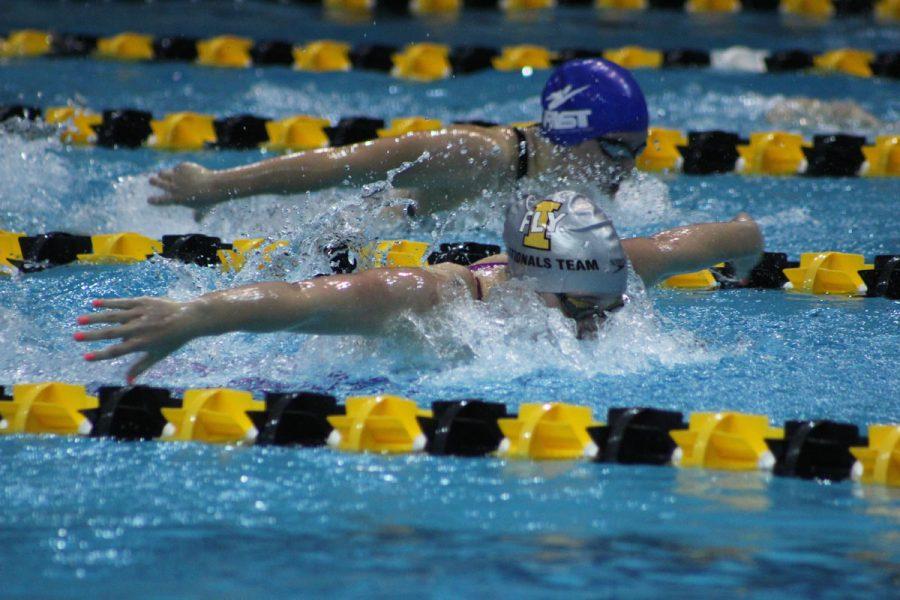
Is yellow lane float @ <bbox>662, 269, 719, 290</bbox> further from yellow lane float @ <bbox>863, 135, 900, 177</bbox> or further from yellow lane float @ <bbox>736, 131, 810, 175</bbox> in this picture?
yellow lane float @ <bbox>863, 135, 900, 177</bbox>

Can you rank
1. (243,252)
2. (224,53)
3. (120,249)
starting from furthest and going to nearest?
(224,53)
(120,249)
(243,252)

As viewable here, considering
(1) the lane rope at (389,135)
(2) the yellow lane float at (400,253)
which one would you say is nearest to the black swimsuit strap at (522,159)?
(2) the yellow lane float at (400,253)

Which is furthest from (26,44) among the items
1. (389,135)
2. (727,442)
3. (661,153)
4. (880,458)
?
(880,458)

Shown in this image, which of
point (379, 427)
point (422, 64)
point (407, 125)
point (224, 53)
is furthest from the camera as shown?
point (224, 53)

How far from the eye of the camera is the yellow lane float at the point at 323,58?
26.0ft

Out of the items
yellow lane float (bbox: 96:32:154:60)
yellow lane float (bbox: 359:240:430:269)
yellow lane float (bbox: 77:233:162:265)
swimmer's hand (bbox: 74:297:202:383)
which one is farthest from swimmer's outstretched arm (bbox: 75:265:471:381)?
yellow lane float (bbox: 96:32:154:60)

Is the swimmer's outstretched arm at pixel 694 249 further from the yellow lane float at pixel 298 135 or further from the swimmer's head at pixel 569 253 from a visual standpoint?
the yellow lane float at pixel 298 135

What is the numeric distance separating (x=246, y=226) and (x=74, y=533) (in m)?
2.58

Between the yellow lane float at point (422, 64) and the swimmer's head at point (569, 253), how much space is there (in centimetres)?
444

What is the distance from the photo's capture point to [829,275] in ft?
14.8

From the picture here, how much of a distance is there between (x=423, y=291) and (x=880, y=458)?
1.15 m

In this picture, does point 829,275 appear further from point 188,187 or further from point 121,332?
point 121,332

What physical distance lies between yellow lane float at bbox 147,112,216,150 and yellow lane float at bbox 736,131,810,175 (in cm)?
252

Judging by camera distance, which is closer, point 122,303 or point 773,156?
point 122,303
